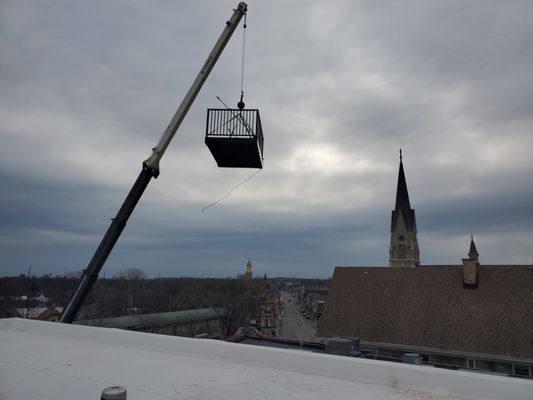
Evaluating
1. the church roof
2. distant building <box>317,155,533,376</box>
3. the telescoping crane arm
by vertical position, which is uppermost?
the church roof

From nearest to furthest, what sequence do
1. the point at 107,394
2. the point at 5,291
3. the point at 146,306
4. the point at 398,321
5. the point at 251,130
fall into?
the point at 107,394
the point at 251,130
the point at 398,321
the point at 5,291
the point at 146,306

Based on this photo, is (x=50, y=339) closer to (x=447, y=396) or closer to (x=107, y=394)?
(x=107, y=394)

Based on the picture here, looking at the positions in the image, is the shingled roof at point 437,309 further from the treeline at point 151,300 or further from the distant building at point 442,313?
the treeline at point 151,300

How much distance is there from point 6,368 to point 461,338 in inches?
883

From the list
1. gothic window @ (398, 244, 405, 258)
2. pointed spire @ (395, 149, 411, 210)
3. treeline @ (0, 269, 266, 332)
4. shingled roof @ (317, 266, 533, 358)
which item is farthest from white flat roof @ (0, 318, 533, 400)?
pointed spire @ (395, 149, 411, 210)

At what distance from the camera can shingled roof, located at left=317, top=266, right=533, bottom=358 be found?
20.5 meters

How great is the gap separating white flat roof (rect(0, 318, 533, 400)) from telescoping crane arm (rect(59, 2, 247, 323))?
4.74 meters

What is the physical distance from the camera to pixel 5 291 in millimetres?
58719

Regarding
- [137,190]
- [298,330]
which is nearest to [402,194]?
[298,330]

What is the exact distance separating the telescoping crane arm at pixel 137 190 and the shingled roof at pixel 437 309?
17537 mm

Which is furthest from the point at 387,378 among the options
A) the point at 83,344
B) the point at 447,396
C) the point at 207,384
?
the point at 83,344

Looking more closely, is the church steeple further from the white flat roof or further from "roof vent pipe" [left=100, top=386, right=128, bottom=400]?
"roof vent pipe" [left=100, top=386, right=128, bottom=400]

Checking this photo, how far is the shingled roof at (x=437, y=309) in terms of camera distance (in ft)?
67.4

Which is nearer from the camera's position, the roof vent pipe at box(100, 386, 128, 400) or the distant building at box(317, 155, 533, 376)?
the roof vent pipe at box(100, 386, 128, 400)
